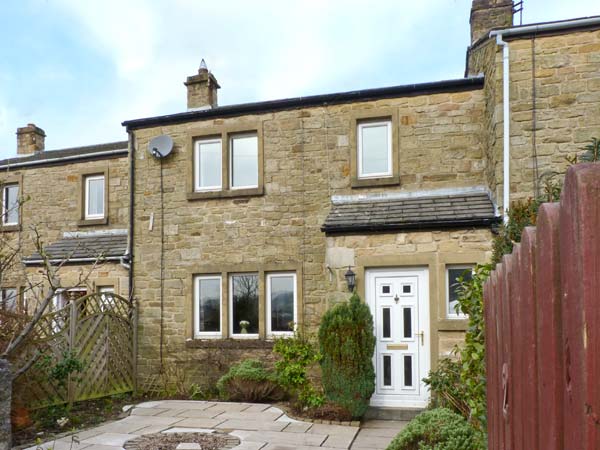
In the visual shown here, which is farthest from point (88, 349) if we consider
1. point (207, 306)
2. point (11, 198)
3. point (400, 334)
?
point (11, 198)

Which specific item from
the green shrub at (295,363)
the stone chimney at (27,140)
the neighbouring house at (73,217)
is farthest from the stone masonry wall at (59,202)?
the green shrub at (295,363)

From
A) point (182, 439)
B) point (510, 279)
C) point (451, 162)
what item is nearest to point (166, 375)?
point (182, 439)

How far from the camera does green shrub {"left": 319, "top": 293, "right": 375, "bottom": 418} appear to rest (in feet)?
→ 26.9

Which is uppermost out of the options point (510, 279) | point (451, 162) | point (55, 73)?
point (55, 73)

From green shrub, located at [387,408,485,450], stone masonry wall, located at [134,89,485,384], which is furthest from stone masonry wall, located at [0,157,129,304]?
green shrub, located at [387,408,485,450]

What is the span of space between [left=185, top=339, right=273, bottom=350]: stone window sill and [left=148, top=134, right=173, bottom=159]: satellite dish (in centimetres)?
388

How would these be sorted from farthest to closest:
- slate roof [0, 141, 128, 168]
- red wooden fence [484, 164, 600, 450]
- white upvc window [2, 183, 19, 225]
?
white upvc window [2, 183, 19, 225], slate roof [0, 141, 128, 168], red wooden fence [484, 164, 600, 450]

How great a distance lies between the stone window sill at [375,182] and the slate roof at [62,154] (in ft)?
21.7

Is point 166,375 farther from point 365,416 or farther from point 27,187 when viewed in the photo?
point 27,187

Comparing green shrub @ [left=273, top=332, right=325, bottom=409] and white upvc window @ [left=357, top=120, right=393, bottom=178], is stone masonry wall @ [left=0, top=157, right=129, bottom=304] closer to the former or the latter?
green shrub @ [left=273, top=332, right=325, bottom=409]

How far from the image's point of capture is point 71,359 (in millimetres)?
8414

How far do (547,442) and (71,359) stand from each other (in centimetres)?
854

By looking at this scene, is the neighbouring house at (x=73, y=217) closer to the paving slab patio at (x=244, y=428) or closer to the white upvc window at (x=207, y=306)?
the white upvc window at (x=207, y=306)

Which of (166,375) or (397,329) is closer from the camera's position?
(397,329)
